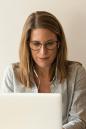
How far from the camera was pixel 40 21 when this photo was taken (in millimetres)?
1191

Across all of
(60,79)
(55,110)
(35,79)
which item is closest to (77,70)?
(60,79)

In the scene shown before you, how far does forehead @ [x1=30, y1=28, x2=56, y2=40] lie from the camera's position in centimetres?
117

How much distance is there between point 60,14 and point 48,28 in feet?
0.69

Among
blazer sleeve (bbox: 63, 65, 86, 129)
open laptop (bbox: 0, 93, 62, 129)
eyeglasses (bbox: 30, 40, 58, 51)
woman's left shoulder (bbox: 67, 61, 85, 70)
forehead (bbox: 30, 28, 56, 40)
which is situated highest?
forehead (bbox: 30, 28, 56, 40)

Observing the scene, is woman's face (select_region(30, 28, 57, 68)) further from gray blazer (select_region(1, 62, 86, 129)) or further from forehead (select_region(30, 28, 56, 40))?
gray blazer (select_region(1, 62, 86, 129))

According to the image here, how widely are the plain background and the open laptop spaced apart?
0.62 m

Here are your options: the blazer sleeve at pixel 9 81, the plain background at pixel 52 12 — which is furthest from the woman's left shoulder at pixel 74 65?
the blazer sleeve at pixel 9 81

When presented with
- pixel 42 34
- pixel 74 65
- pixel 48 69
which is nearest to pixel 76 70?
pixel 74 65

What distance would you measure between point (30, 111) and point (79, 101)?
47cm

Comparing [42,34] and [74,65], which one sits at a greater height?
[42,34]

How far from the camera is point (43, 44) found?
1.16 metres

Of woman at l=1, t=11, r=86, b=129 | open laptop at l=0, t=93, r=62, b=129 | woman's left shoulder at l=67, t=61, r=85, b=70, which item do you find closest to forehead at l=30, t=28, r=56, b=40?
woman at l=1, t=11, r=86, b=129

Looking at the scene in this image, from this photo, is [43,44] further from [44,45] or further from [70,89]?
[70,89]

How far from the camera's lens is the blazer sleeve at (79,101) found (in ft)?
3.89
